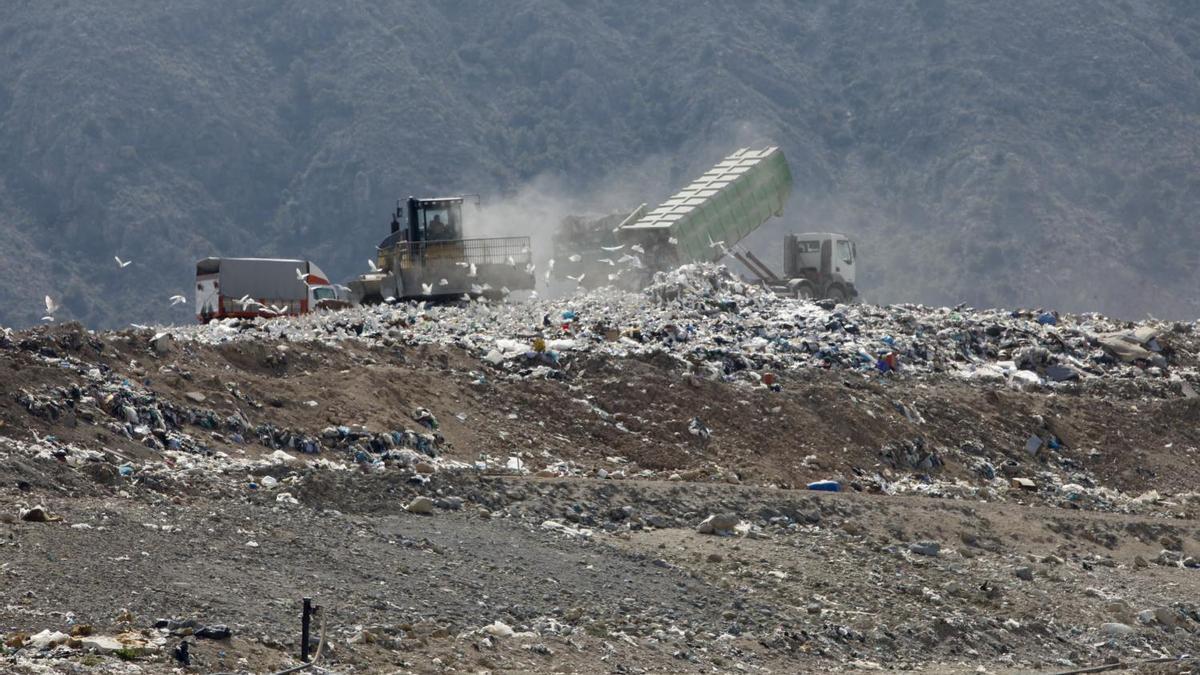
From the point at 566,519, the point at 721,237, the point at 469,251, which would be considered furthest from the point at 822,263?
the point at 566,519

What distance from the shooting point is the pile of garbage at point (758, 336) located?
58.9 feet

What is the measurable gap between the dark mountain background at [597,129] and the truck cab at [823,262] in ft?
55.7

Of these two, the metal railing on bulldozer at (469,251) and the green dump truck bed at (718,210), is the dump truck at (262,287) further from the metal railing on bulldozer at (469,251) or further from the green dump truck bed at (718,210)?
the green dump truck bed at (718,210)

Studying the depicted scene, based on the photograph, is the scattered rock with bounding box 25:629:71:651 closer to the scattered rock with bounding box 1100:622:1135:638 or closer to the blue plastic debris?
the scattered rock with bounding box 1100:622:1135:638

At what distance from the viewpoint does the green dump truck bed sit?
2427cm

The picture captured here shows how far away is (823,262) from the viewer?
26859 mm

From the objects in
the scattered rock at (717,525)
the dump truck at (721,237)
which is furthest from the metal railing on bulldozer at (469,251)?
the scattered rock at (717,525)

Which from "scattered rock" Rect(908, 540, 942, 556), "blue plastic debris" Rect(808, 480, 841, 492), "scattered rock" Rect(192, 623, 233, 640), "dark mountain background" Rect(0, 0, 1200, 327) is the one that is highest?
"dark mountain background" Rect(0, 0, 1200, 327)

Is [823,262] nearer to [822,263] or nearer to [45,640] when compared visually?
[822,263]

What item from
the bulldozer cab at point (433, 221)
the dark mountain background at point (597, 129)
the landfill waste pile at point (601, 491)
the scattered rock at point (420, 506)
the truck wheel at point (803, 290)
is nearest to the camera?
the landfill waste pile at point (601, 491)

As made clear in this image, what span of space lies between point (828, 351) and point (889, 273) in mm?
26719

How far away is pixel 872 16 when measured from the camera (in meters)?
55.6

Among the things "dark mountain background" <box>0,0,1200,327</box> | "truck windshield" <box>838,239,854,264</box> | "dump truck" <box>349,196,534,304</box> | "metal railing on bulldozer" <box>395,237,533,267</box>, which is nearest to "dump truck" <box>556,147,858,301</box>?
"truck windshield" <box>838,239,854,264</box>

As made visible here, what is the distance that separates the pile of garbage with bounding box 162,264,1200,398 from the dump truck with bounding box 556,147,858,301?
1.79m
